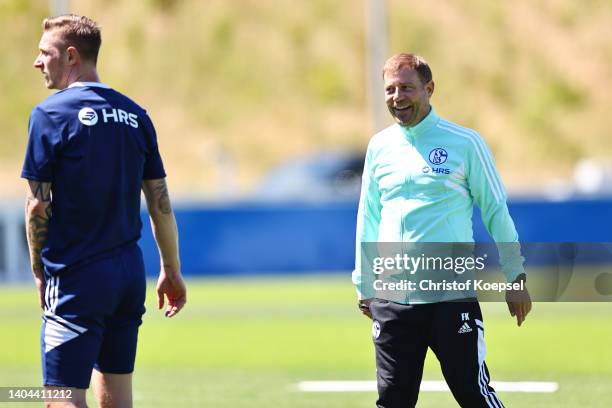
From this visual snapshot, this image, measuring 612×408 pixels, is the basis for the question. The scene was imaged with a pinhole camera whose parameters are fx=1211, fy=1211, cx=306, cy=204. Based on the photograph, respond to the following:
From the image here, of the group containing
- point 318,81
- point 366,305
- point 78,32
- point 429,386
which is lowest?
point 429,386

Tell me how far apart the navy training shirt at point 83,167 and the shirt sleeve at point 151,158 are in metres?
0.12

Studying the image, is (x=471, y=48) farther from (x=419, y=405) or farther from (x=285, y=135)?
(x=419, y=405)

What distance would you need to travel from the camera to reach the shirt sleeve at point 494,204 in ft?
19.3

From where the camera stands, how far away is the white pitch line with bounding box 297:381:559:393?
9.32 metres

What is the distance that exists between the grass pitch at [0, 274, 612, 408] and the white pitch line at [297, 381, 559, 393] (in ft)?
0.50

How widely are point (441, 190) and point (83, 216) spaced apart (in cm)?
176

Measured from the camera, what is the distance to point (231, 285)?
20344 millimetres

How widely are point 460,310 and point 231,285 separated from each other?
14620 mm

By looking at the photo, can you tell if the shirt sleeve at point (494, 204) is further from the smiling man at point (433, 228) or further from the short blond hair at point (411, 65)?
the short blond hair at point (411, 65)

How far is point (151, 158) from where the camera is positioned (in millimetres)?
5609

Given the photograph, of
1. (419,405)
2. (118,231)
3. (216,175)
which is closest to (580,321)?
(419,405)

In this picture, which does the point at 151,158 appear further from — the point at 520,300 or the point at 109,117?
the point at 520,300

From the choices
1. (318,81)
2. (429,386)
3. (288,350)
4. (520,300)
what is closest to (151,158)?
(520,300)

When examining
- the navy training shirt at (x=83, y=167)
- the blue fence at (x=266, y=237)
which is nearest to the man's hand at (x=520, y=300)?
the navy training shirt at (x=83, y=167)
